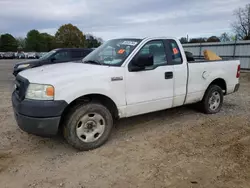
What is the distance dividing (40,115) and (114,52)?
1838mm

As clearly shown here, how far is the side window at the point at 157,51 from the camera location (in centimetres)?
450

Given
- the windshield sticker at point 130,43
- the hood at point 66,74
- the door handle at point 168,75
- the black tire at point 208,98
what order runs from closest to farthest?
the hood at point 66,74, the windshield sticker at point 130,43, the door handle at point 168,75, the black tire at point 208,98

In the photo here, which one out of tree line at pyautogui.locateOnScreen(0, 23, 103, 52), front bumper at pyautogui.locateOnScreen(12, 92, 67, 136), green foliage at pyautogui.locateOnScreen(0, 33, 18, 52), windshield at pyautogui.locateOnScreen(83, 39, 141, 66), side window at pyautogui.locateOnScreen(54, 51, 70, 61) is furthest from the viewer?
green foliage at pyautogui.locateOnScreen(0, 33, 18, 52)

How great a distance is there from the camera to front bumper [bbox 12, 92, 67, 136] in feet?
11.2

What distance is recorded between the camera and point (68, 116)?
3.71m

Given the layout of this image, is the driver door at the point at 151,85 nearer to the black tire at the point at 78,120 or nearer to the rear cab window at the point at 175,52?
the rear cab window at the point at 175,52

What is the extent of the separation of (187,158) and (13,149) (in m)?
2.91

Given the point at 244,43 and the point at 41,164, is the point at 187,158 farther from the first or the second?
the point at 244,43

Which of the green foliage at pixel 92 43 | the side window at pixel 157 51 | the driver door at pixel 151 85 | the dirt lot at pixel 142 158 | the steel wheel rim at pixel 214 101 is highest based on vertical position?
the green foliage at pixel 92 43

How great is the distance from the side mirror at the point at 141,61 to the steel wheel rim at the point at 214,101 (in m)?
2.42

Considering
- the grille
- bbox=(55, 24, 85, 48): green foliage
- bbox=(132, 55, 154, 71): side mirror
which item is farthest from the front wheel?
bbox=(55, 24, 85, 48): green foliage

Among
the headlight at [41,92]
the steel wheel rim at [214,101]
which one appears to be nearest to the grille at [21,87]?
the headlight at [41,92]

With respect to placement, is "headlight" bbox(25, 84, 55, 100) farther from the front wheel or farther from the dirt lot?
the front wheel

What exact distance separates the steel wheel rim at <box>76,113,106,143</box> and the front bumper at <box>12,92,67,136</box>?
Result: 402mm
